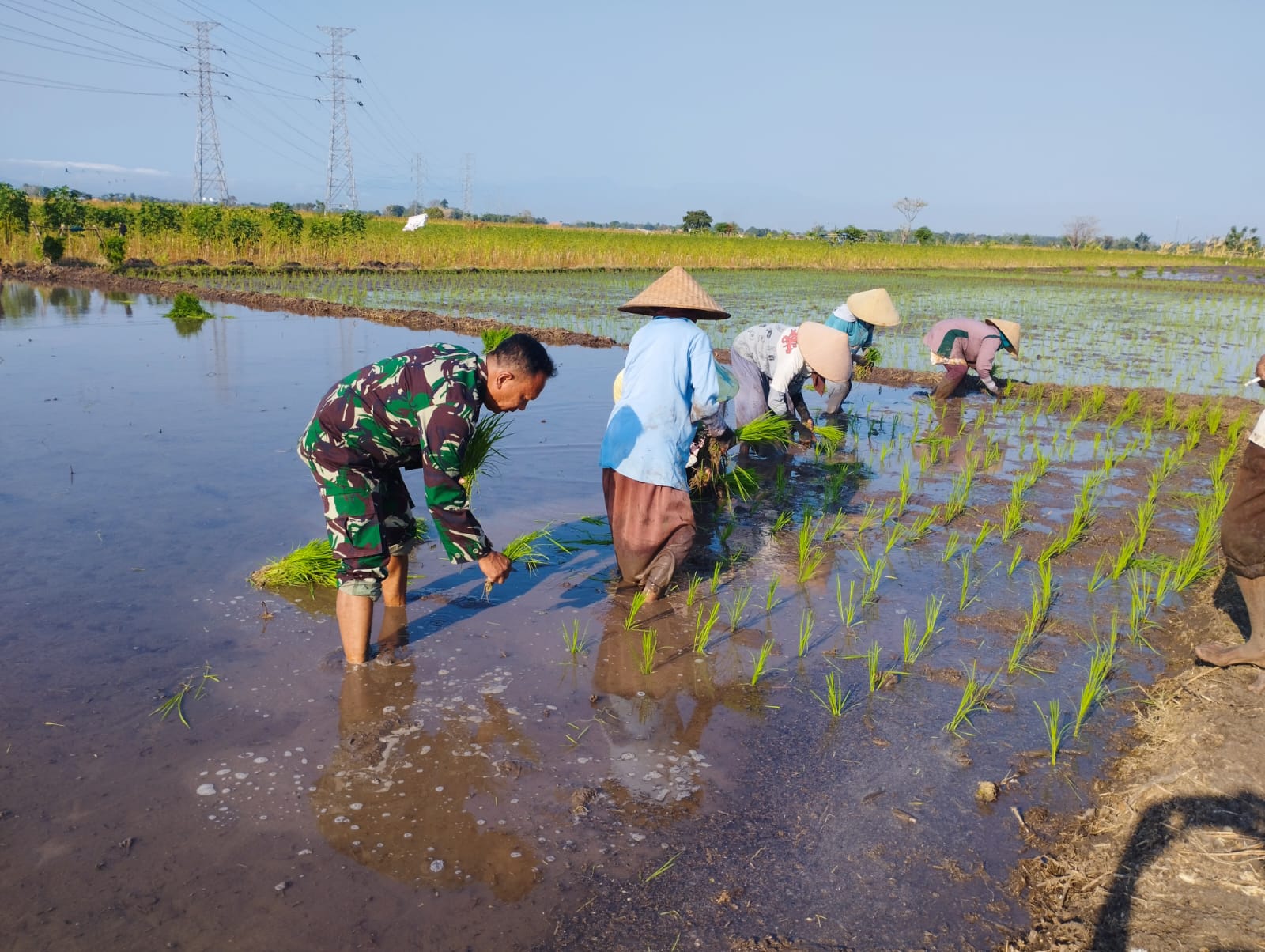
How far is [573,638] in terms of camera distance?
3461 mm

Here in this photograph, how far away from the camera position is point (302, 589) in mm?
3885

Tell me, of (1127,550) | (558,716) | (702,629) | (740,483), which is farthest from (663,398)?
(1127,550)

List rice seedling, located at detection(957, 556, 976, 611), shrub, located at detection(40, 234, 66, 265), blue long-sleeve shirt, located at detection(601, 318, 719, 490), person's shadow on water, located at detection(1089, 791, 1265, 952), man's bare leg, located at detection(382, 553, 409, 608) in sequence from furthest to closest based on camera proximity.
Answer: shrub, located at detection(40, 234, 66, 265)
rice seedling, located at detection(957, 556, 976, 611)
blue long-sleeve shirt, located at detection(601, 318, 719, 490)
man's bare leg, located at detection(382, 553, 409, 608)
person's shadow on water, located at detection(1089, 791, 1265, 952)

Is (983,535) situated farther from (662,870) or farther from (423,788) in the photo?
(423,788)

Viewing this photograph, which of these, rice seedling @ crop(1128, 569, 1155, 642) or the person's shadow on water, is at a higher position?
rice seedling @ crop(1128, 569, 1155, 642)

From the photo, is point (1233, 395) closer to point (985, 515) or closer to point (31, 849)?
point (985, 515)

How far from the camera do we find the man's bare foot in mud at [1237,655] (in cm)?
322

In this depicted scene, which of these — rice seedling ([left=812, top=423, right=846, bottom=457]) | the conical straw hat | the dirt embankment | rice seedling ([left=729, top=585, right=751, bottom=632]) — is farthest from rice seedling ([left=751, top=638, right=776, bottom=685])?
the dirt embankment

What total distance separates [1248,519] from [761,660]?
1728 mm

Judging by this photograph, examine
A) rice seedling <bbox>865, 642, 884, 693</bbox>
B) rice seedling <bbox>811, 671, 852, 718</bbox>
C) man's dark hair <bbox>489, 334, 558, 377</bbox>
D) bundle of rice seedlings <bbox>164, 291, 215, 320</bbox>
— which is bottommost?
rice seedling <bbox>811, 671, 852, 718</bbox>

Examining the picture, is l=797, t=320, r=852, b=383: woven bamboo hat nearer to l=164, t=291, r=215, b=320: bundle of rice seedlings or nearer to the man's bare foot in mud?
the man's bare foot in mud

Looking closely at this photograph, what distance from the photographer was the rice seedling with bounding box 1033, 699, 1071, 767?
2.80 m

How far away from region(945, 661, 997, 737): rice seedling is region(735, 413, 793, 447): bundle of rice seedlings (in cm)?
233

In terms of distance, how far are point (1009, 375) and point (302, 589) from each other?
26.5ft
